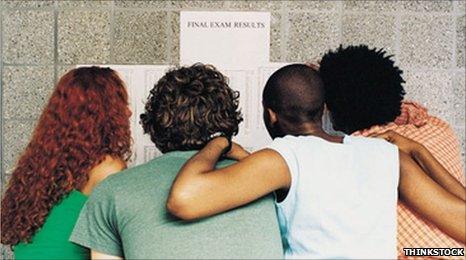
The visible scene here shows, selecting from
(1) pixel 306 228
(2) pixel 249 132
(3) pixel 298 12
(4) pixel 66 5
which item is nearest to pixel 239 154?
(1) pixel 306 228

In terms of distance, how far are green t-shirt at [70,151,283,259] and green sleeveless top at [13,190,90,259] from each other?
206 millimetres

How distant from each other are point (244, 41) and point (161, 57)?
26cm

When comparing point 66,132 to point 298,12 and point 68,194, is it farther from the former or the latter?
point 298,12

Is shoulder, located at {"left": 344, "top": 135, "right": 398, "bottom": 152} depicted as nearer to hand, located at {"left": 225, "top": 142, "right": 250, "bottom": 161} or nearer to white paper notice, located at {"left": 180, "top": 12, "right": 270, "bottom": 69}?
hand, located at {"left": 225, "top": 142, "right": 250, "bottom": 161}

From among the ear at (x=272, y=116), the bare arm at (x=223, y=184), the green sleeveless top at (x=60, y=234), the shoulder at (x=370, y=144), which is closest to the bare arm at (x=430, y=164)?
the shoulder at (x=370, y=144)

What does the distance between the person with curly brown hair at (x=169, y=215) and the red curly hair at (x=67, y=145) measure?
20 cm

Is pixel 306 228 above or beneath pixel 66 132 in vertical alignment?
beneath

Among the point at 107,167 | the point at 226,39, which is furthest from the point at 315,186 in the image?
the point at 226,39

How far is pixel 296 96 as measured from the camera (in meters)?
1.56

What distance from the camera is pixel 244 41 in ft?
7.27

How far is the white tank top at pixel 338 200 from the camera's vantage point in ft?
4.72

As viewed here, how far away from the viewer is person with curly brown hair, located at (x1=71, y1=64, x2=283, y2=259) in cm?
141

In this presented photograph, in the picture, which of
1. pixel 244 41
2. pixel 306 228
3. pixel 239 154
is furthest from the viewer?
pixel 244 41

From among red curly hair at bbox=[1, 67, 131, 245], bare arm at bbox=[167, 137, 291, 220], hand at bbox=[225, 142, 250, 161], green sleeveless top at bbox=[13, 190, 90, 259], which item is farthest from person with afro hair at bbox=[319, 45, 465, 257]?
green sleeveless top at bbox=[13, 190, 90, 259]
